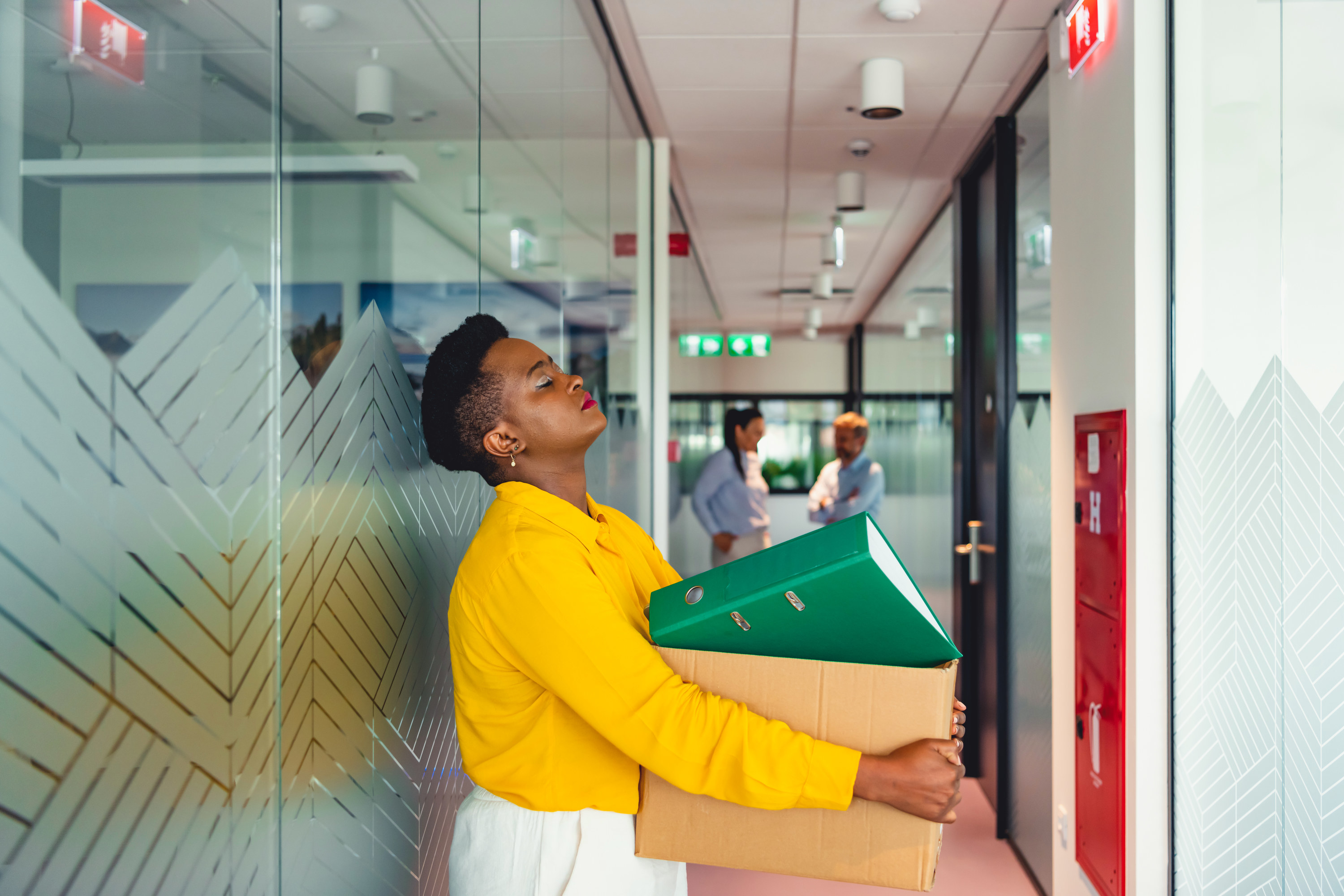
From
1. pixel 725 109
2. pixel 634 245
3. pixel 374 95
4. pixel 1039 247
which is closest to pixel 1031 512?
pixel 1039 247

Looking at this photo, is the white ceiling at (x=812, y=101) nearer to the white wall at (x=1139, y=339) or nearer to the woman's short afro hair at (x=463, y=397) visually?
the white wall at (x=1139, y=339)

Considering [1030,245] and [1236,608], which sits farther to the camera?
[1030,245]

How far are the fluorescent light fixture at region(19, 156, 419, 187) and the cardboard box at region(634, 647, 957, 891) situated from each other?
73 cm

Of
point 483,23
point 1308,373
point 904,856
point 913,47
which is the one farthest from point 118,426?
point 913,47

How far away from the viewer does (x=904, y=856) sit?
1.17 meters

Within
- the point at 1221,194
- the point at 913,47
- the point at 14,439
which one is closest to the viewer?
the point at 14,439

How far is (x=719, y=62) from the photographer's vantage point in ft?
11.2

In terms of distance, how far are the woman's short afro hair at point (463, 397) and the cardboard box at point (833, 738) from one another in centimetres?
46

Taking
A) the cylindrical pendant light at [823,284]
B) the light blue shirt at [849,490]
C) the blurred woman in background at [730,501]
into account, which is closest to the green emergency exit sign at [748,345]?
the cylindrical pendant light at [823,284]

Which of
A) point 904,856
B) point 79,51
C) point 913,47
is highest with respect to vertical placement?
point 913,47

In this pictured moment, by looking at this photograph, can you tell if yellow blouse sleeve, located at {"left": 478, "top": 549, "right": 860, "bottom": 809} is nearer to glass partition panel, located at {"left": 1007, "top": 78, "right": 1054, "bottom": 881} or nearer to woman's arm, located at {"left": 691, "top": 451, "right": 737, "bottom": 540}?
glass partition panel, located at {"left": 1007, "top": 78, "right": 1054, "bottom": 881}

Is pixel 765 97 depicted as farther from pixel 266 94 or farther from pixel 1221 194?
pixel 266 94

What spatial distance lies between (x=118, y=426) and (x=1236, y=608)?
6.96 ft

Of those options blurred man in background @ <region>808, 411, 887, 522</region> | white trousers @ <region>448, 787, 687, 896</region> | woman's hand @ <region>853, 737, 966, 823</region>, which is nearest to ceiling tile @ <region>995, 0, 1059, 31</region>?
woman's hand @ <region>853, 737, 966, 823</region>
